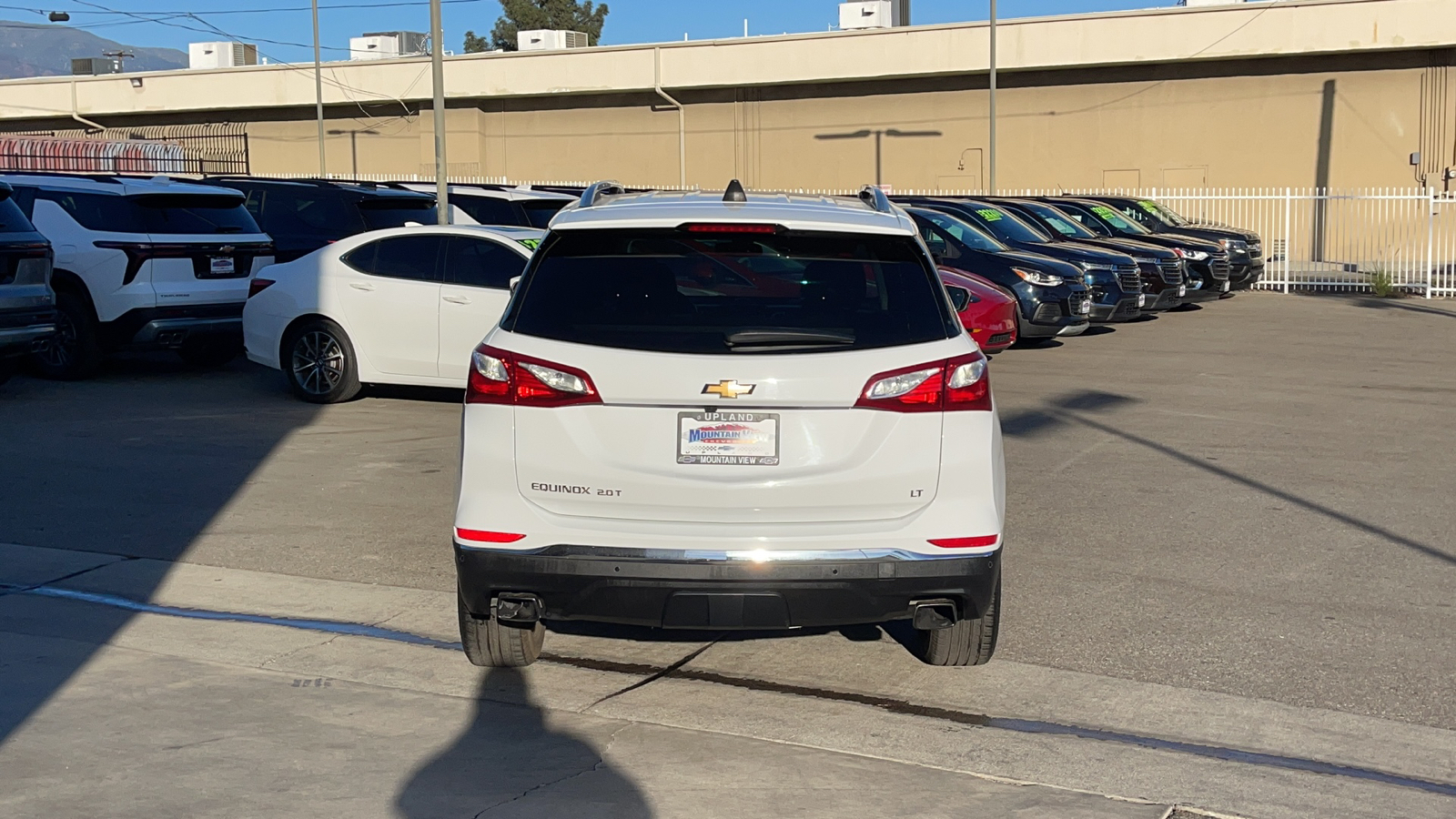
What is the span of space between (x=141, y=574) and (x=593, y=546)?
11.6 feet

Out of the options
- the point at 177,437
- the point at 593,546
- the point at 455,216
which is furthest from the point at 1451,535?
the point at 455,216

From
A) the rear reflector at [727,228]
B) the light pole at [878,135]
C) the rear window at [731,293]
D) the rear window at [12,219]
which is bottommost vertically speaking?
the rear window at [731,293]

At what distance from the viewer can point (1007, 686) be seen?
5848mm

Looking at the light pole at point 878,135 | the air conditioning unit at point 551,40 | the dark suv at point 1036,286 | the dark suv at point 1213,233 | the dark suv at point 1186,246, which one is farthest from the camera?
the air conditioning unit at point 551,40

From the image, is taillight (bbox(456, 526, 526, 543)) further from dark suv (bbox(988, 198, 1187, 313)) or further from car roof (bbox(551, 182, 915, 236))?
dark suv (bbox(988, 198, 1187, 313))

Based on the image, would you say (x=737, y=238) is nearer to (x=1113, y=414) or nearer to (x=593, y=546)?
(x=593, y=546)

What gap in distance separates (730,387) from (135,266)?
1019 centimetres

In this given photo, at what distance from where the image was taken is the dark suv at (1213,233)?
80.4 feet

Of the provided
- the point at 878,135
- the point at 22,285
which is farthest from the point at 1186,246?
the point at 878,135

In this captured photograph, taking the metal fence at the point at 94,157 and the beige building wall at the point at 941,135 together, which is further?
the beige building wall at the point at 941,135

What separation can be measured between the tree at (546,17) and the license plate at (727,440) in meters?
96.4

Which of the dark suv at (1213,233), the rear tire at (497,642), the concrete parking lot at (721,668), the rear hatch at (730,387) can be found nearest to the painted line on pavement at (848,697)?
the concrete parking lot at (721,668)

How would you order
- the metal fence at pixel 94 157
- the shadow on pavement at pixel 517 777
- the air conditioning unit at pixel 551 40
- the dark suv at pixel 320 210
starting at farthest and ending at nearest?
the air conditioning unit at pixel 551 40 < the metal fence at pixel 94 157 < the dark suv at pixel 320 210 < the shadow on pavement at pixel 517 777

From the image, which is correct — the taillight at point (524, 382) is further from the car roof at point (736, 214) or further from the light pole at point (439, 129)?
the light pole at point (439, 129)
